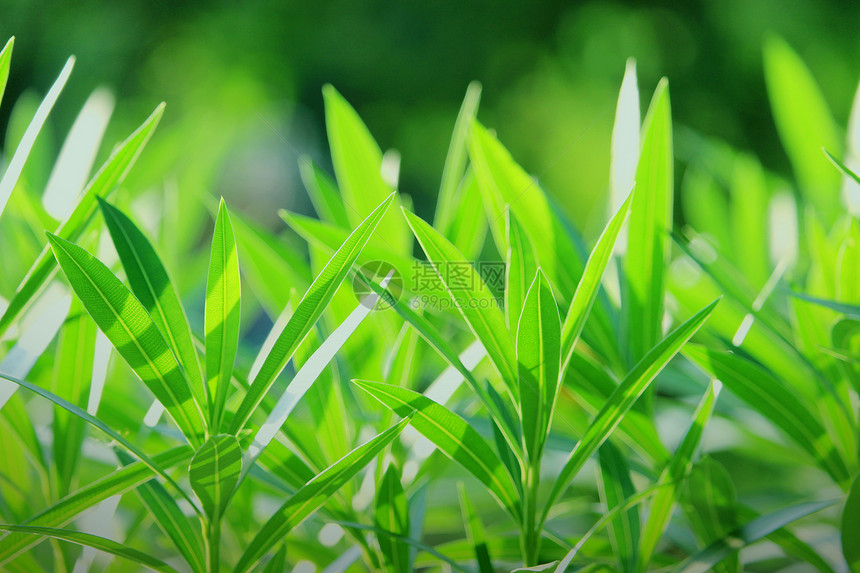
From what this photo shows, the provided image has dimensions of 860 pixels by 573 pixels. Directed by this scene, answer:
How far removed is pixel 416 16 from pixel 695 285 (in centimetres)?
129

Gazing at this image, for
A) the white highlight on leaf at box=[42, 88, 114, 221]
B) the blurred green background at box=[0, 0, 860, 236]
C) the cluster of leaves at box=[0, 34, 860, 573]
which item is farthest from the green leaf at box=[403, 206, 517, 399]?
the blurred green background at box=[0, 0, 860, 236]

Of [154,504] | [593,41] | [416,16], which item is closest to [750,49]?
[593,41]

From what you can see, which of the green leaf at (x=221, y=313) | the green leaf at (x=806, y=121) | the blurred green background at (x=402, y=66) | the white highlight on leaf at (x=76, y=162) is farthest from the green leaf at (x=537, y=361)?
the blurred green background at (x=402, y=66)

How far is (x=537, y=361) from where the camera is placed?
0.80 ft

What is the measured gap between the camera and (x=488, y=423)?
0.31m

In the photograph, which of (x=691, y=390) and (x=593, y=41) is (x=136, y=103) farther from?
(x=691, y=390)

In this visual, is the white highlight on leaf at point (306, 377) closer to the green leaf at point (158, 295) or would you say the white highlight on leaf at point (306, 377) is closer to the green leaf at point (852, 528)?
the green leaf at point (158, 295)

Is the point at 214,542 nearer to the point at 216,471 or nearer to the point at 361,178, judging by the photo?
the point at 216,471

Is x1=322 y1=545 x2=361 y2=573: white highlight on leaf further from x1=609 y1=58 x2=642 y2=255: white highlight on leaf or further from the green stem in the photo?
x1=609 y1=58 x2=642 y2=255: white highlight on leaf

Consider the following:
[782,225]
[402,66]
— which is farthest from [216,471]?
[402,66]

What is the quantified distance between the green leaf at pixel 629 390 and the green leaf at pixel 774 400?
4 cm

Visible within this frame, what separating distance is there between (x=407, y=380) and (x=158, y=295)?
4.9 inches

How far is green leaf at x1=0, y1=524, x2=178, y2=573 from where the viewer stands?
0.22 meters

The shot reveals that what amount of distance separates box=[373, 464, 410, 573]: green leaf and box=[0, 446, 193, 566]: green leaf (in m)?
0.09
